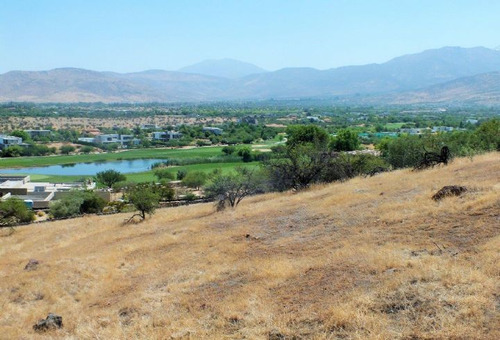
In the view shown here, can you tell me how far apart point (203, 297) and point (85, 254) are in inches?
346

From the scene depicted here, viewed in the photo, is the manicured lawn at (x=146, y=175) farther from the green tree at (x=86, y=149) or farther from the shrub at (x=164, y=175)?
the green tree at (x=86, y=149)

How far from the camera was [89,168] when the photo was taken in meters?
81.8

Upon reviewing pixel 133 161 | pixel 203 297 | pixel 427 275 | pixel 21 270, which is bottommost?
pixel 133 161

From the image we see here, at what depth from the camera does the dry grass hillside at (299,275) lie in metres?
9.12

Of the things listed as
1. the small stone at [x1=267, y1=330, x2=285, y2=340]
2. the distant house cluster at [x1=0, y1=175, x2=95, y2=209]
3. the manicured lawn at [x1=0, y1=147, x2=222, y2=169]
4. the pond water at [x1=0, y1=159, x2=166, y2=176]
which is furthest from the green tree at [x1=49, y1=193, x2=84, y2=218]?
the manicured lawn at [x1=0, y1=147, x2=222, y2=169]

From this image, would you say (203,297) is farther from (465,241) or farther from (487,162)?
(487,162)

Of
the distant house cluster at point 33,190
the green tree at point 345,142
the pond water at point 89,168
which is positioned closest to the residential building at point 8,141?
the pond water at point 89,168

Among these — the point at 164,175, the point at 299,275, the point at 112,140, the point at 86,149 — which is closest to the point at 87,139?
the point at 112,140

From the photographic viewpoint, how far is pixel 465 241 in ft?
39.3

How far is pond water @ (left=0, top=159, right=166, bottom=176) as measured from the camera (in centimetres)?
7706

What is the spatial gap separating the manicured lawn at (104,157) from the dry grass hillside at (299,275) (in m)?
69.5

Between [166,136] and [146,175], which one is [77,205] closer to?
[146,175]

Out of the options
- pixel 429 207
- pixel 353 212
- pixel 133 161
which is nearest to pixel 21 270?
pixel 353 212

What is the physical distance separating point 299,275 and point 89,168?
7497 centimetres
